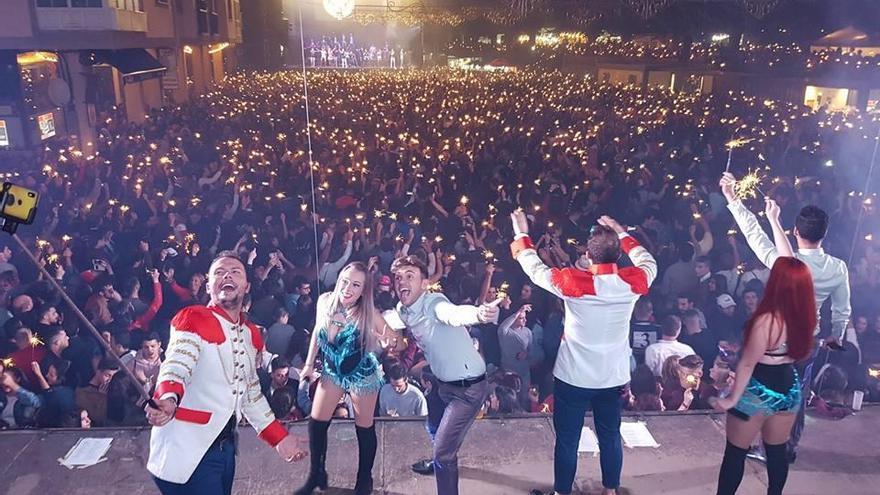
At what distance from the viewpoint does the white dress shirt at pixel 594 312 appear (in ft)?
11.5

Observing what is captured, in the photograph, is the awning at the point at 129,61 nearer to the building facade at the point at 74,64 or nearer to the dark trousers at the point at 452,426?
the building facade at the point at 74,64

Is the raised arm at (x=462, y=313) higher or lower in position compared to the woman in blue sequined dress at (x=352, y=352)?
higher

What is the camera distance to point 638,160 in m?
12.4

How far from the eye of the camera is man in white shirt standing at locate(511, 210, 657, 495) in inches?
139

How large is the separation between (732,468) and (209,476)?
290cm

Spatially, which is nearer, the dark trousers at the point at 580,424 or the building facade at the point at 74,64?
the dark trousers at the point at 580,424

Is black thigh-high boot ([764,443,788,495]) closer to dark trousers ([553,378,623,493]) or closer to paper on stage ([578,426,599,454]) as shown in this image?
dark trousers ([553,378,623,493])

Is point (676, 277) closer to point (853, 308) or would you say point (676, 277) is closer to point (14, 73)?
point (853, 308)

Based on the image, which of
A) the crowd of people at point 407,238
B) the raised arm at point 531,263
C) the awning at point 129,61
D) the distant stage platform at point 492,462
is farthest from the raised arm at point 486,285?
the awning at point 129,61

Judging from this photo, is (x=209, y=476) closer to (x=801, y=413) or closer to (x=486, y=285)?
(x=486, y=285)

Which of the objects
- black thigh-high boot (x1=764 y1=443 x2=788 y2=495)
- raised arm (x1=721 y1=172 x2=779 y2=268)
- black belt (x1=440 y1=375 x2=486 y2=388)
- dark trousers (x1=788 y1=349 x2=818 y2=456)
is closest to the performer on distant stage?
black belt (x1=440 y1=375 x2=486 y2=388)

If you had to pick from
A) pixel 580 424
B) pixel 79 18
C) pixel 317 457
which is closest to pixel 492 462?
pixel 580 424

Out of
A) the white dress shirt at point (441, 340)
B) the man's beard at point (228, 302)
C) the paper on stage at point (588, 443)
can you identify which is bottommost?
the paper on stage at point (588, 443)

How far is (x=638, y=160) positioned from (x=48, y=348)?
1050cm
